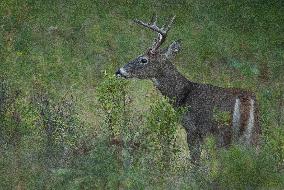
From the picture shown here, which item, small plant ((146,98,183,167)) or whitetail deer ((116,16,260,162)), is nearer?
small plant ((146,98,183,167))

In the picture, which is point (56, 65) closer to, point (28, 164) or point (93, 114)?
point (93, 114)

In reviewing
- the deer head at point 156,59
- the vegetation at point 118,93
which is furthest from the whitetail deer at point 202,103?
the vegetation at point 118,93

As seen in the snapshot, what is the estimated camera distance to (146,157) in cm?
1315

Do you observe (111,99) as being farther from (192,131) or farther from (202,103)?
(202,103)

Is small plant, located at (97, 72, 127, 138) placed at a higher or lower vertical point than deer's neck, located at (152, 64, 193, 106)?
higher

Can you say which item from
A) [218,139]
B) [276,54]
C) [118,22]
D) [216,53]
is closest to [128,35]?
[118,22]

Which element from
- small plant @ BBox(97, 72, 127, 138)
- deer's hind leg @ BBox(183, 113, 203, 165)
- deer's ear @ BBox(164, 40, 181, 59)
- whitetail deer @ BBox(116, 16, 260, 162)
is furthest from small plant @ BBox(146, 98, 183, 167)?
deer's ear @ BBox(164, 40, 181, 59)

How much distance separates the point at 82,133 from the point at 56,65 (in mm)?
8863

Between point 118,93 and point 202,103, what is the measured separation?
197 centimetres

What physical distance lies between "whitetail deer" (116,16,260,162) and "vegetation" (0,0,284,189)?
0.99ft

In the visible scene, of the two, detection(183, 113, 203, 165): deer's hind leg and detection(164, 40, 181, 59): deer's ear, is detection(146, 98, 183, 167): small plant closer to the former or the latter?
detection(183, 113, 203, 165): deer's hind leg

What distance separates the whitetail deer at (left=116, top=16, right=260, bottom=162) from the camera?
46.5 ft

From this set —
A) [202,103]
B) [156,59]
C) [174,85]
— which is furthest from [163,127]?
[156,59]

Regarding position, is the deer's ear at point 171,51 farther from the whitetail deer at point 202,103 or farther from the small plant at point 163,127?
the small plant at point 163,127
